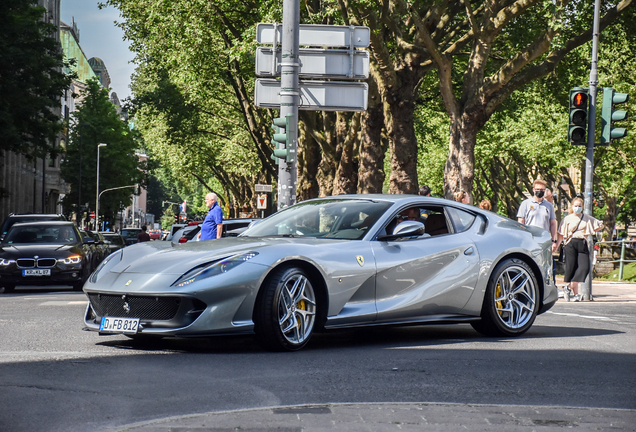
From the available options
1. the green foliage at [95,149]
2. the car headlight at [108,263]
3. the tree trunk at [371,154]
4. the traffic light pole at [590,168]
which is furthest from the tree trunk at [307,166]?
the green foliage at [95,149]

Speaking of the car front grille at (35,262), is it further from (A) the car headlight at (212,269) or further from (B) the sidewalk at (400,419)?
(B) the sidewalk at (400,419)

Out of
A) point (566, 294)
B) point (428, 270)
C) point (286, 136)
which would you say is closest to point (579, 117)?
point (566, 294)

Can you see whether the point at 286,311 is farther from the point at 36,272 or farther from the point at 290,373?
the point at 36,272

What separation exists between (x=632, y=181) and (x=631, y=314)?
3306 cm

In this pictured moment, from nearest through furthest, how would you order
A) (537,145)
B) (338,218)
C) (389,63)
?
(338,218)
(389,63)
(537,145)

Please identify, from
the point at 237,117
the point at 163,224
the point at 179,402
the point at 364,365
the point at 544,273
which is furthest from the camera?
the point at 163,224

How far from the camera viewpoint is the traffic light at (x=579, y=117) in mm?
15516

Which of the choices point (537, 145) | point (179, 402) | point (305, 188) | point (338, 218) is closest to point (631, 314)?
point (338, 218)

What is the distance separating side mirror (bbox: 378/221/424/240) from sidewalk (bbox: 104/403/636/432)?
113 inches

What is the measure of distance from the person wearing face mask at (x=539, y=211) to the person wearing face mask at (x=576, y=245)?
0.95 m

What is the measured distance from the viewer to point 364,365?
6848 millimetres

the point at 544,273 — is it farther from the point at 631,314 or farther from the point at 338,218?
the point at 631,314

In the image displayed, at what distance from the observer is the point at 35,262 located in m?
18.3

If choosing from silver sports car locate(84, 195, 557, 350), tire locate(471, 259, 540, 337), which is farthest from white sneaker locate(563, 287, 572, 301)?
tire locate(471, 259, 540, 337)
